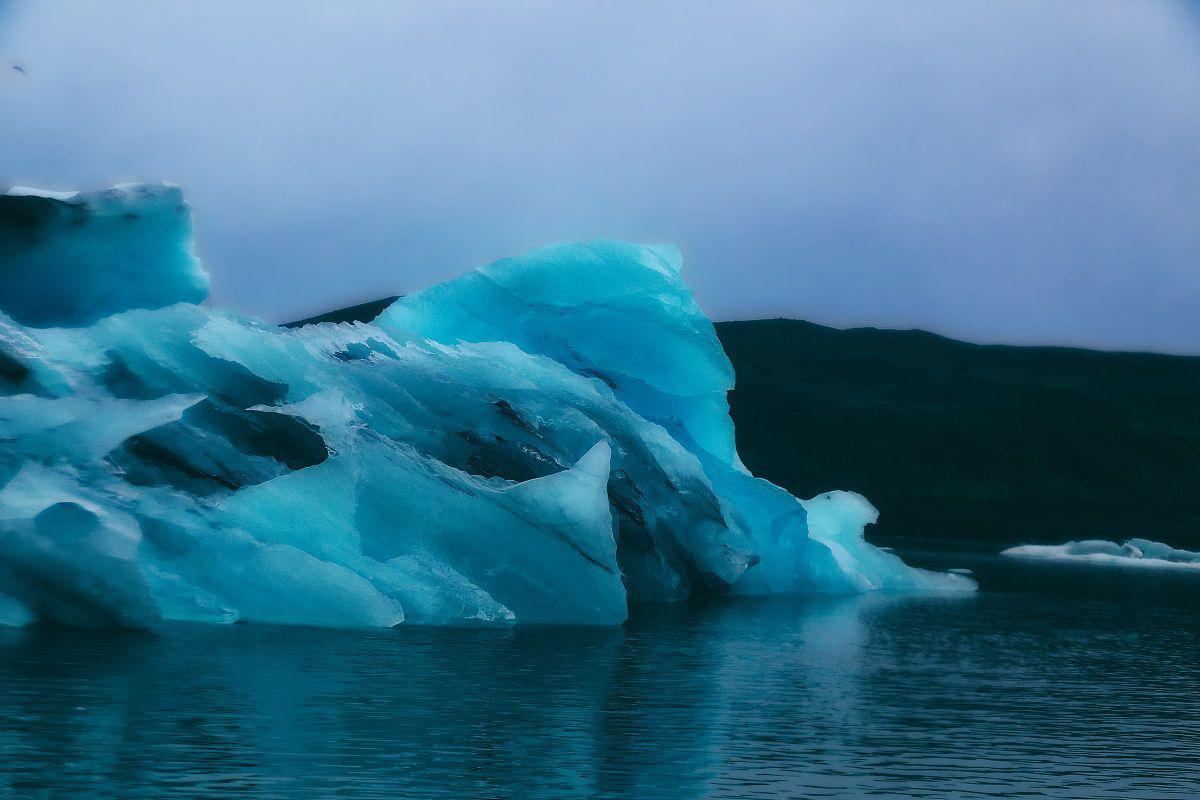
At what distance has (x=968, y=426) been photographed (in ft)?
267

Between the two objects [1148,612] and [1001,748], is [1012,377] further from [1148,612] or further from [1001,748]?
[1001,748]

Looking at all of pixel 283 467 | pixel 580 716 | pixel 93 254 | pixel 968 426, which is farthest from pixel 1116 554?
pixel 580 716

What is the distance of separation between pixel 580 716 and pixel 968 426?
75840 mm

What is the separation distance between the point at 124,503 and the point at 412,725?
17.7ft

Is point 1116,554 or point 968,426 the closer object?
point 1116,554

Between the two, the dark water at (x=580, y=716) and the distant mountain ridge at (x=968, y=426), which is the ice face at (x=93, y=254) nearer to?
the dark water at (x=580, y=716)

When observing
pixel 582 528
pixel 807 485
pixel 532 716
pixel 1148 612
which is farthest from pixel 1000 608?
pixel 807 485

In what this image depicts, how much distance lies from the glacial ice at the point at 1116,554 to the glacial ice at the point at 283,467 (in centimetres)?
2979

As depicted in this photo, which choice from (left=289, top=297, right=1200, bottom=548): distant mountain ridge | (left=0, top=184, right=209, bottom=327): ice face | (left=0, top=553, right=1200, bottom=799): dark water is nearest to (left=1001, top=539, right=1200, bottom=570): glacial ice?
(left=289, top=297, right=1200, bottom=548): distant mountain ridge

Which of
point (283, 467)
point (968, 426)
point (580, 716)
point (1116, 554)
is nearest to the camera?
point (580, 716)

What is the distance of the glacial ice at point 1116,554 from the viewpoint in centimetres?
4412

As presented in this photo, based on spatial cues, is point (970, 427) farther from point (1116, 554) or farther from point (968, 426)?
point (1116, 554)

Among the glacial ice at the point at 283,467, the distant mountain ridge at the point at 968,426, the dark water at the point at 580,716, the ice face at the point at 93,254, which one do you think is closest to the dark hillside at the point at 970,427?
the distant mountain ridge at the point at 968,426

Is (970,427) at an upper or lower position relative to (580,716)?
upper
